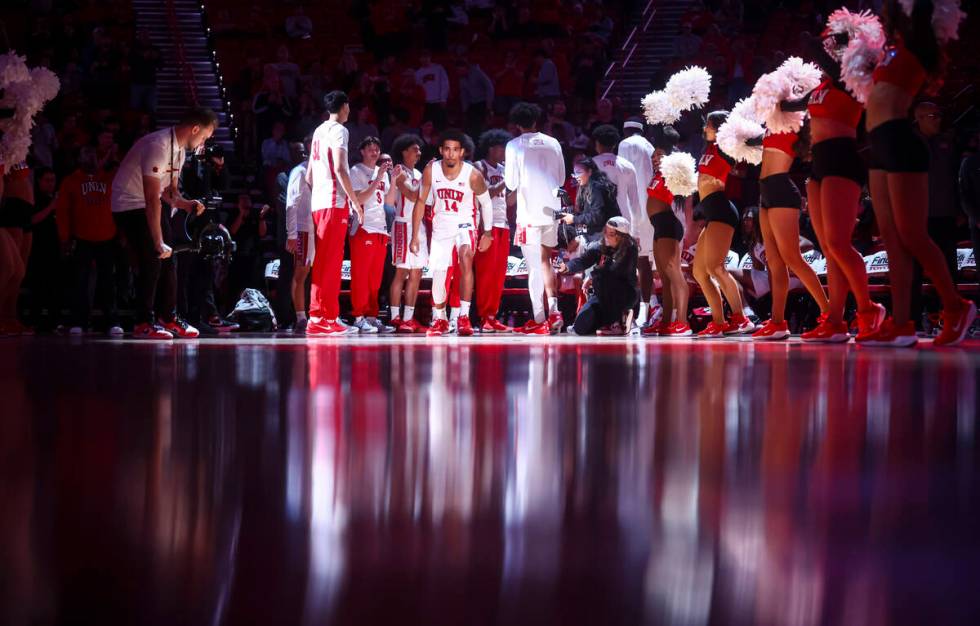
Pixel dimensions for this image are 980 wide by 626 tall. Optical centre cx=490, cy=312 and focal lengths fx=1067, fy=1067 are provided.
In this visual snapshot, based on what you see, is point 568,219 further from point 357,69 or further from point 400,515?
point 400,515

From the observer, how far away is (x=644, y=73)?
17.1 meters

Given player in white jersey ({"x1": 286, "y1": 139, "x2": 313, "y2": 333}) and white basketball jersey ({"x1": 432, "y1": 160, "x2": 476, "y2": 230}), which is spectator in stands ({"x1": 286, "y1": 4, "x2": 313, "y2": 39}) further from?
white basketball jersey ({"x1": 432, "y1": 160, "x2": 476, "y2": 230})

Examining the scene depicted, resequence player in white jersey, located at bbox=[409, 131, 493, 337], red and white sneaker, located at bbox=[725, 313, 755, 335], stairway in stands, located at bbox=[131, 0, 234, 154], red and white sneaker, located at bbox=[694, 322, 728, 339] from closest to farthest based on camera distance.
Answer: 1. red and white sneaker, located at bbox=[725, 313, 755, 335]
2. red and white sneaker, located at bbox=[694, 322, 728, 339]
3. player in white jersey, located at bbox=[409, 131, 493, 337]
4. stairway in stands, located at bbox=[131, 0, 234, 154]

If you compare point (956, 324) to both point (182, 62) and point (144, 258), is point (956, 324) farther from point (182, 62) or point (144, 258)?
point (182, 62)

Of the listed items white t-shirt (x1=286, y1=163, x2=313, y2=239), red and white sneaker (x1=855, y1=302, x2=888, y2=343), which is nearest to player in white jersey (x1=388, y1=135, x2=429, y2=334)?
white t-shirt (x1=286, y1=163, x2=313, y2=239)

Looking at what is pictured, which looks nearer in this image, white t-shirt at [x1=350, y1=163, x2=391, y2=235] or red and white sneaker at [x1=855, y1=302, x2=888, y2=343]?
red and white sneaker at [x1=855, y1=302, x2=888, y2=343]

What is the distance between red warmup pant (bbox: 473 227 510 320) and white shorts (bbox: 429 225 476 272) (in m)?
0.82

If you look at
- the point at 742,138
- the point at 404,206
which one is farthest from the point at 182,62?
the point at 742,138

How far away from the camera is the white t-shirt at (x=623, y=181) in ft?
35.0

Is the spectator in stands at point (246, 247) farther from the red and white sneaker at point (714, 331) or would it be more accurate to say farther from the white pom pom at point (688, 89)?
the red and white sneaker at point (714, 331)

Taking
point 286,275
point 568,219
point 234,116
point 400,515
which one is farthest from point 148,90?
point 400,515

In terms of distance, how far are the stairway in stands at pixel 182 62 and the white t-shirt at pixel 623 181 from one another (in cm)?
669

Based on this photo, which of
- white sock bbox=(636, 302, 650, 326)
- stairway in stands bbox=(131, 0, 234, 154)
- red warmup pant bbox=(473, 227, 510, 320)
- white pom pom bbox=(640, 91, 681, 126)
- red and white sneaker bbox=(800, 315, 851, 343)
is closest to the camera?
red and white sneaker bbox=(800, 315, 851, 343)

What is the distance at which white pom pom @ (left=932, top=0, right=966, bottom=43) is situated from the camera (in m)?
5.17
